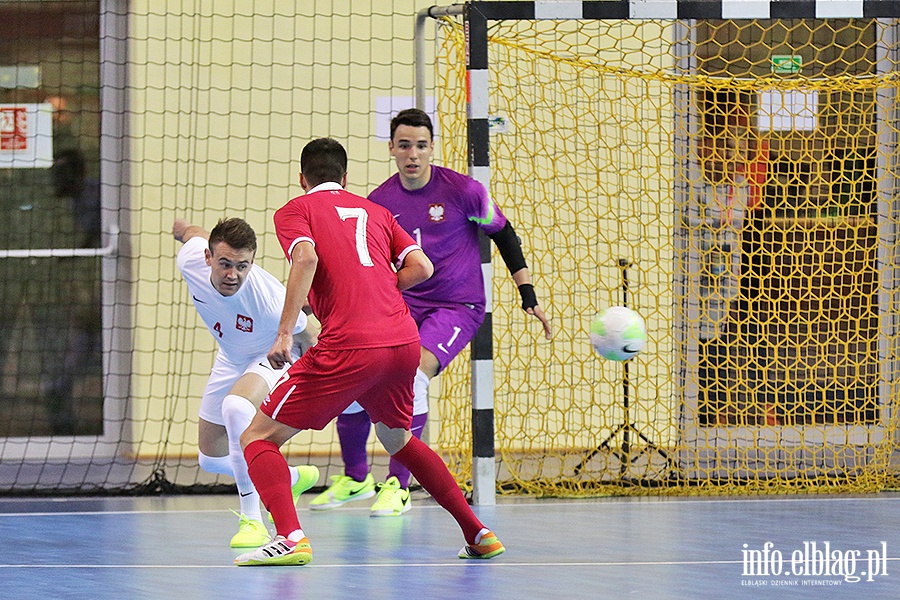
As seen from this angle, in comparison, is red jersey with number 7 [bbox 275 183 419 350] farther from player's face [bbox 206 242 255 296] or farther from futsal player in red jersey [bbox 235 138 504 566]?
player's face [bbox 206 242 255 296]

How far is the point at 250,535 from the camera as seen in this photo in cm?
511

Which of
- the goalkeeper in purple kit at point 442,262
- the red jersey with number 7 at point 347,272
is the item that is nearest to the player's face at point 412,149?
the goalkeeper in purple kit at point 442,262

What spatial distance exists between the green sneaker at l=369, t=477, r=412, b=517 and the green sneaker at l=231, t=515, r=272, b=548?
953 mm

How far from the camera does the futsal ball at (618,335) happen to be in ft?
18.2

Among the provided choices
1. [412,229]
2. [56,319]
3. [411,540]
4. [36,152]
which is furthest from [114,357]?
[411,540]

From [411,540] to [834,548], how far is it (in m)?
1.70

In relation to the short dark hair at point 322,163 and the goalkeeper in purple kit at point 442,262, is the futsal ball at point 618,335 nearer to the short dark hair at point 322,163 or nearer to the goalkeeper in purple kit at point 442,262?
the goalkeeper in purple kit at point 442,262

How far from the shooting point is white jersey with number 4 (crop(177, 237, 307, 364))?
5215 mm

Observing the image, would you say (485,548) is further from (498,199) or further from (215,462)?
(498,199)

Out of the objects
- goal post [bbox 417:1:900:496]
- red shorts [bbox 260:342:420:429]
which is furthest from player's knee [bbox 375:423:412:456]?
goal post [bbox 417:1:900:496]

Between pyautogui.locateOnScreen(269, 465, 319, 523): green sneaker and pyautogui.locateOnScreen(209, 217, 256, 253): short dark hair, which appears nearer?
pyautogui.locateOnScreen(209, 217, 256, 253): short dark hair

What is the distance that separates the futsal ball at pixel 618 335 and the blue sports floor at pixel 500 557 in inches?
31.0

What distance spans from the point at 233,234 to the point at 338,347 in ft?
2.41

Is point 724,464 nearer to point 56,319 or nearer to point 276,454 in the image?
point 276,454
